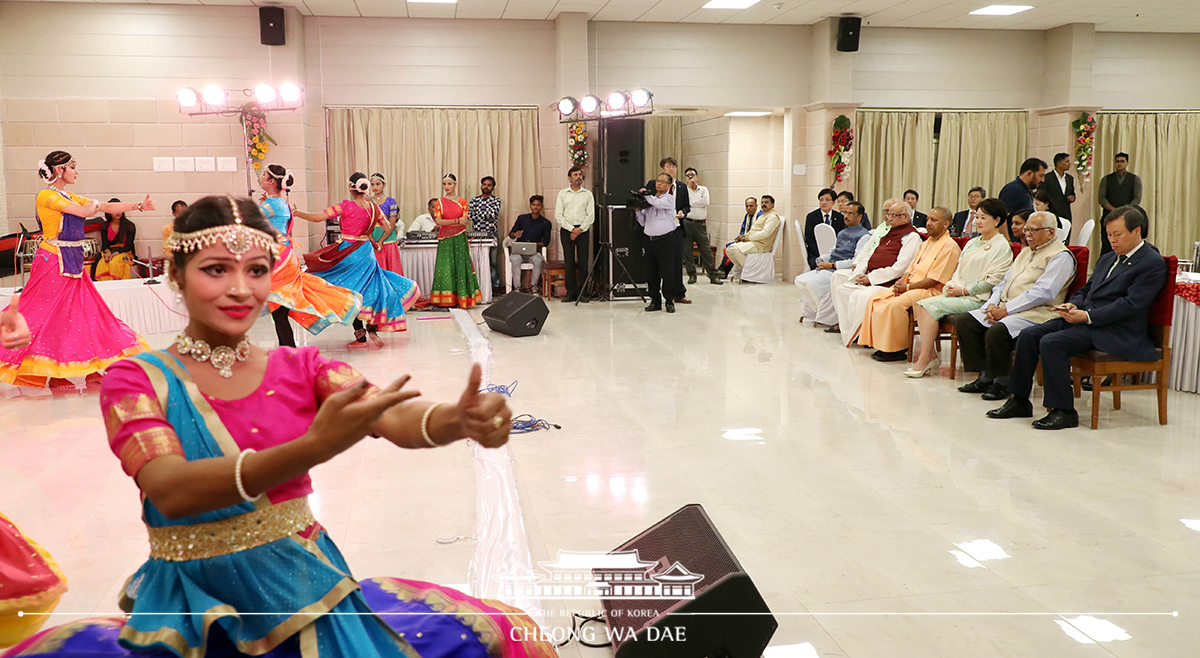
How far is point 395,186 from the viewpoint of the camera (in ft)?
34.6

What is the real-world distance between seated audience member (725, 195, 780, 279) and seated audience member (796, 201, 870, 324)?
3232mm

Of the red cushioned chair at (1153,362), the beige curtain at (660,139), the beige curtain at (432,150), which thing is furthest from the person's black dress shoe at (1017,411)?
the beige curtain at (660,139)

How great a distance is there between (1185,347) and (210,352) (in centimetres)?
570

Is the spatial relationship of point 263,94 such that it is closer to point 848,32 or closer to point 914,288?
point 848,32

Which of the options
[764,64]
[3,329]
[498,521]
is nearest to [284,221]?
[498,521]

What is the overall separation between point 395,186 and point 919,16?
6.50 metres

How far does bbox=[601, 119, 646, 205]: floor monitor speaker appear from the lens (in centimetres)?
1016

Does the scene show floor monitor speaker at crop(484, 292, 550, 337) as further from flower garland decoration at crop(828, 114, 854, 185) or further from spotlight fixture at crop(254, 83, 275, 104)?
flower garland decoration at crop(828, 114, 854, 185)

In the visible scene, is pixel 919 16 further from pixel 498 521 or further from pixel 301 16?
pixel 498 521

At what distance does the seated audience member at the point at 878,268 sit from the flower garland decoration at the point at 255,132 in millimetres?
6207

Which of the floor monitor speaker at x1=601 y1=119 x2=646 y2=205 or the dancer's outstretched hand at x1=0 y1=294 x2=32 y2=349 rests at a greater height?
the floor monitor speaker at x1=601 y1=119 x2=646 y2=205

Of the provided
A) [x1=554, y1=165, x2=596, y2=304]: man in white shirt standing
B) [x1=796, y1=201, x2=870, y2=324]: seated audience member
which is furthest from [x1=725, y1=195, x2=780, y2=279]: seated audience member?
[x1=796, y1=201, x2=870, y2=324]: seated audience member

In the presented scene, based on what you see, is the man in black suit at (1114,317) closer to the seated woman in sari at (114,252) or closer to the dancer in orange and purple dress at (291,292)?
the dancer in orange and purple dress at (291,292)

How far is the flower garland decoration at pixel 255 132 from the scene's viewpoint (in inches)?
372
